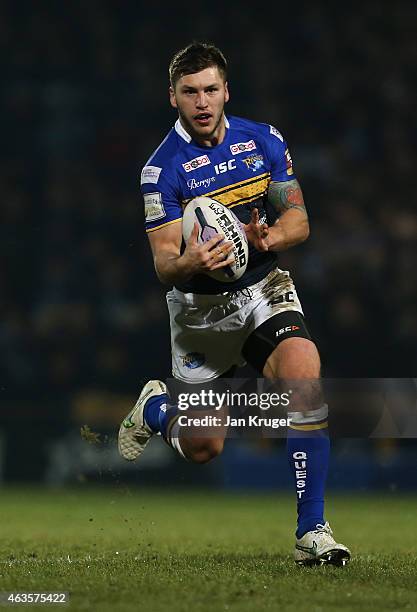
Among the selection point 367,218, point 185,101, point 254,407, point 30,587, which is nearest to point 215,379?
point 254,407

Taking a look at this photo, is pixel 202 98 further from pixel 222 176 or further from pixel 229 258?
pixel 229 258

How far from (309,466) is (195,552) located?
0.93 metres

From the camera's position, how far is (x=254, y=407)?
21.3 feet

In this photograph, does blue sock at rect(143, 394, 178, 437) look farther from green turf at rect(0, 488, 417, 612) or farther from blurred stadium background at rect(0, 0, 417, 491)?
blurred stadium background at rect(0, 0, 417, 491)

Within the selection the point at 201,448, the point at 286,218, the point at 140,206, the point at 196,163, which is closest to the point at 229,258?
the point at 286,218

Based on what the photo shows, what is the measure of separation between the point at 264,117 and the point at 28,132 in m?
3.03

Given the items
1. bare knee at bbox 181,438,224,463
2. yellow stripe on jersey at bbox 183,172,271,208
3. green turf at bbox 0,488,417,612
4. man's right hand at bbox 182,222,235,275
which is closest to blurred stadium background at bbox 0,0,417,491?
green turf at bbox 0,488,417,612

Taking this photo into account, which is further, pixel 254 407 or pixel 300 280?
pixel 300 280

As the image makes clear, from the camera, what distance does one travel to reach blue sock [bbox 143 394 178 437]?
673cm

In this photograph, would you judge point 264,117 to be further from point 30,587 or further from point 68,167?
point 30,587

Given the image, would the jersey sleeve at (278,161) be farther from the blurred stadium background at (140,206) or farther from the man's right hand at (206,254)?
the blurred stadium background at (140,206)

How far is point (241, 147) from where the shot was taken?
627 cm

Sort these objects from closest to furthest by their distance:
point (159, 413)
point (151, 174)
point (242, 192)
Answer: point (151, 174) → point (242, 192) → point (159, 413)

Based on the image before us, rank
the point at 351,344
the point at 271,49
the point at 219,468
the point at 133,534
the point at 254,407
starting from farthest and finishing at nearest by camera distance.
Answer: the point at 271,49
the point at 351,344
the point at 219,468
the point at 133,534
the point at 254,407
